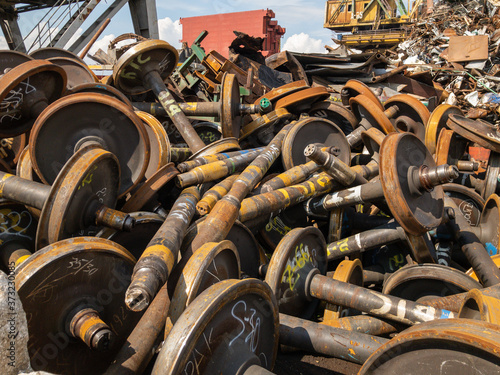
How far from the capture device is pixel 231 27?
86.5 ft

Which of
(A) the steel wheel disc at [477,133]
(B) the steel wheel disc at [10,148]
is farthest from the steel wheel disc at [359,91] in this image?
(B) the steel wheel disc at [10,148]

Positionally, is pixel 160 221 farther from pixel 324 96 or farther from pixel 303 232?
pixel 324 96

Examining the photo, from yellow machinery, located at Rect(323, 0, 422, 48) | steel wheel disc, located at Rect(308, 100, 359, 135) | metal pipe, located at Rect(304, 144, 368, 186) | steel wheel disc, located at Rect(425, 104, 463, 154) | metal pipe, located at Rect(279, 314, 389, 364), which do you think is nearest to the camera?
metal pipe, located at Rect(279, 314, 389, 364)

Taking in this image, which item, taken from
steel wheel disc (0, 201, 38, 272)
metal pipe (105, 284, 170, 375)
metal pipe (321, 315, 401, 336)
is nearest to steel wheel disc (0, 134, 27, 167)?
steel wheel disc (0, 201, 38, 272)

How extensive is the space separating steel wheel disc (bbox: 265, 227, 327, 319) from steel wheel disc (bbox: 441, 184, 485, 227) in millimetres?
1948

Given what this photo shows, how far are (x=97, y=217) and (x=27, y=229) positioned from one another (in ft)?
2.36

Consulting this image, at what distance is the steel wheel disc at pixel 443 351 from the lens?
122 cm

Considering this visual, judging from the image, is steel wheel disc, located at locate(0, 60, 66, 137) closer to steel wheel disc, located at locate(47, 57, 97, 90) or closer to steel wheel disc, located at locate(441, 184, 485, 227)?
steel wheel disc, located at locate(47, 57, 97, 90)

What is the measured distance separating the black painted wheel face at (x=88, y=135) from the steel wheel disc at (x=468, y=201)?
3.25 meters

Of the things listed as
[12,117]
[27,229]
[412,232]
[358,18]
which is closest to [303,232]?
[412,232]

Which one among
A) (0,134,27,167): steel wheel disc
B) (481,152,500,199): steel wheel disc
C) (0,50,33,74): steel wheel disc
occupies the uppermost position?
(0,50,33,74): steel wheel disc

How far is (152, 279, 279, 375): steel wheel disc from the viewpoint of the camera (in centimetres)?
143

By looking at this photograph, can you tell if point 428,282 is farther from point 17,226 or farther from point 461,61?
point 461,61

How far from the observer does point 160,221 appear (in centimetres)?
276
